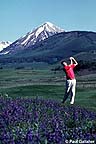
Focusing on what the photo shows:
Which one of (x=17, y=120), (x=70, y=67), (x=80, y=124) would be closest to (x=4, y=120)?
(x=17, y=120)

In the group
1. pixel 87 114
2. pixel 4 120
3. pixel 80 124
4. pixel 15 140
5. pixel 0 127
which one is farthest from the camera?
pixel 87 114

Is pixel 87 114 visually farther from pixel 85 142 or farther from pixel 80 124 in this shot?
pixel 85 142

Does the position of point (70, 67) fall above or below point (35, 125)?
above

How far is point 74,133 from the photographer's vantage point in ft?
32.6

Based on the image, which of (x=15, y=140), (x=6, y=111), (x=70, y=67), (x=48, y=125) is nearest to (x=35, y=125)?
(x=48, y=125)

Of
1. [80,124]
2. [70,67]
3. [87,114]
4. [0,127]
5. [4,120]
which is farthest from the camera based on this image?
[70,67]

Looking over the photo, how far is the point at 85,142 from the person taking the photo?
9016mm

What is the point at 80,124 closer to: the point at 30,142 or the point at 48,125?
the point at 48,125

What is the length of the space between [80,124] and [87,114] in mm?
1689

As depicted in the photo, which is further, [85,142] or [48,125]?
[48,125]

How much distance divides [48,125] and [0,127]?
4.15 ft

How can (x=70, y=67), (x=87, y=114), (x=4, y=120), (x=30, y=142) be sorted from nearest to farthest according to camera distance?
(x=30, y=142) → (x=4, y=120) → (x=87, y=114) → (x=70, y=67)

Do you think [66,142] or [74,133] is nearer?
[66,142]

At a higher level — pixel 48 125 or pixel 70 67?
pixel 70 67
